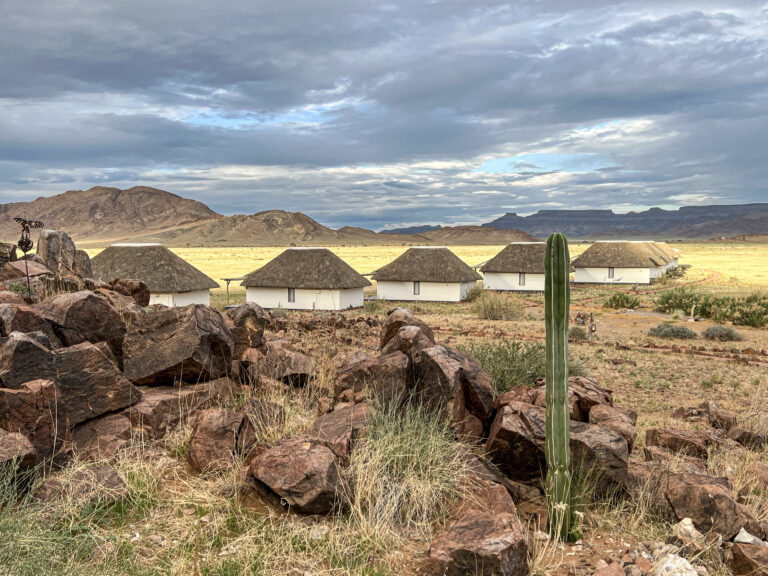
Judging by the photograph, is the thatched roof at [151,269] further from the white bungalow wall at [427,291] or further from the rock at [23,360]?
the rock at [23,360]

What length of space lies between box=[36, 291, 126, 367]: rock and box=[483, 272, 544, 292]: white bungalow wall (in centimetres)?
4287

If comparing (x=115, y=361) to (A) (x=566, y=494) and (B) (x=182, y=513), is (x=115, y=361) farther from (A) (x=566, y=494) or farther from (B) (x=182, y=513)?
(A) (x=566, y=494)

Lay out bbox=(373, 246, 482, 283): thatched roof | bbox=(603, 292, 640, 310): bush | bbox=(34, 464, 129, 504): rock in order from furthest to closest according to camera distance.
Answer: bbox=(373, 246, 482, 283): thatched roof < bbox=(603, 292, 640, 310): bush < bbox=(34, 464, 129, 504): rock

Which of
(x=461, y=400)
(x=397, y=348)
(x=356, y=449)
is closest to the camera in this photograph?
(x=356, y=449)

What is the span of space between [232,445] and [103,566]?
194 cm

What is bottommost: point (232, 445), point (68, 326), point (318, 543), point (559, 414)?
point (318, 543)

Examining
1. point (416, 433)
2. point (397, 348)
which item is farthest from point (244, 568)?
point (397, 348)

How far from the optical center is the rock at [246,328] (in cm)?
923

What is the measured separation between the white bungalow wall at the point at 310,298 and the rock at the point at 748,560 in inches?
1202

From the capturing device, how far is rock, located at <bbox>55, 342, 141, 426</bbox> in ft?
20.5

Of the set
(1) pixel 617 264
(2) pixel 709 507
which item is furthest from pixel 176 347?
(1) pixel 617 264

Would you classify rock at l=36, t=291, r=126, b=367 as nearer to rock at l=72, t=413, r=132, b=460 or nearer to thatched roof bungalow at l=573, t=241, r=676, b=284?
rock at l=72, t=413, r=132, b=460

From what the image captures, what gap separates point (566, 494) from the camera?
17.8 ft

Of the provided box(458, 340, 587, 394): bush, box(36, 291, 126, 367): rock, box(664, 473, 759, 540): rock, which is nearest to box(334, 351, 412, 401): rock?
box(458, 340, 587, 394): bush
